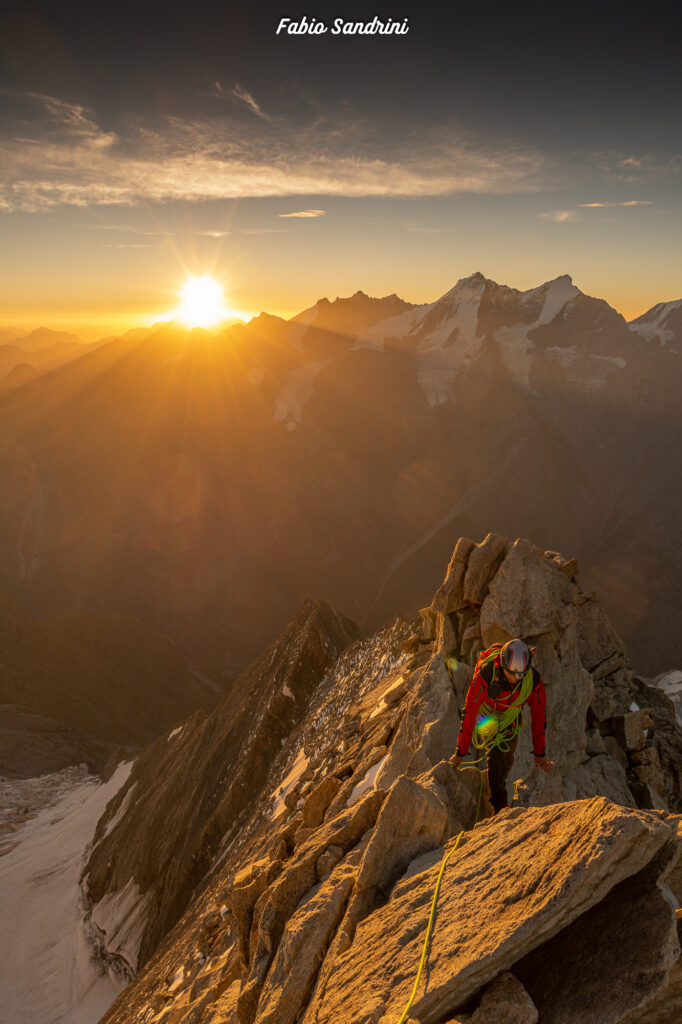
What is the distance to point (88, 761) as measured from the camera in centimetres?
4947

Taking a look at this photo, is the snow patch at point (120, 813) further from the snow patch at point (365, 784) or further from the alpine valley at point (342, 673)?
the snow patch at point (365, 784)

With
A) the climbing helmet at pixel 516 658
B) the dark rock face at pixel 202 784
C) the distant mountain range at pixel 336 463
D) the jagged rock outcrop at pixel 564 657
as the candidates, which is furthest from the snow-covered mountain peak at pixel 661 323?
the climbing helmet at pixel 516 658

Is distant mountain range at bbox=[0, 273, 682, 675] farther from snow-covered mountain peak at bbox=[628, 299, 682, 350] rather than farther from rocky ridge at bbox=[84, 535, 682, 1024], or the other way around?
rocky ridge at bbox=[84, 535, 682, 1024]

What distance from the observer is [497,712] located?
28.7 ft

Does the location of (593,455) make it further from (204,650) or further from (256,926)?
(256,926)

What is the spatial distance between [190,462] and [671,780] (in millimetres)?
120469

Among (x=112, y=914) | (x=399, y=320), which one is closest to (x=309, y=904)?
(x=112, y=914)

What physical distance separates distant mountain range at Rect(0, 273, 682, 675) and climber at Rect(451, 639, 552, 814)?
304 feet

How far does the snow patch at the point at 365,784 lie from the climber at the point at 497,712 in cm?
304

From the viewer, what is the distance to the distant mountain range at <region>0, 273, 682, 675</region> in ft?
365

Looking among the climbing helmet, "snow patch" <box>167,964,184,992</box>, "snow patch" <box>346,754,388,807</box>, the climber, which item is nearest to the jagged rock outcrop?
the climber

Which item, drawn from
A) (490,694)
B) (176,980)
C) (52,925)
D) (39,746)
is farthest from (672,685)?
(39,746)

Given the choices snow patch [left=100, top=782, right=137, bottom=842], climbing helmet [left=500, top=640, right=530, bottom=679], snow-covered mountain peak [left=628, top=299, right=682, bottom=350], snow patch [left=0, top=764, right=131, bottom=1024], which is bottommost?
snow patch [left=0, top=764, right=131, bottom=1024]

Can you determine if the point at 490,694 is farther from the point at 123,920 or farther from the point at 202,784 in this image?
the point at 123,920
